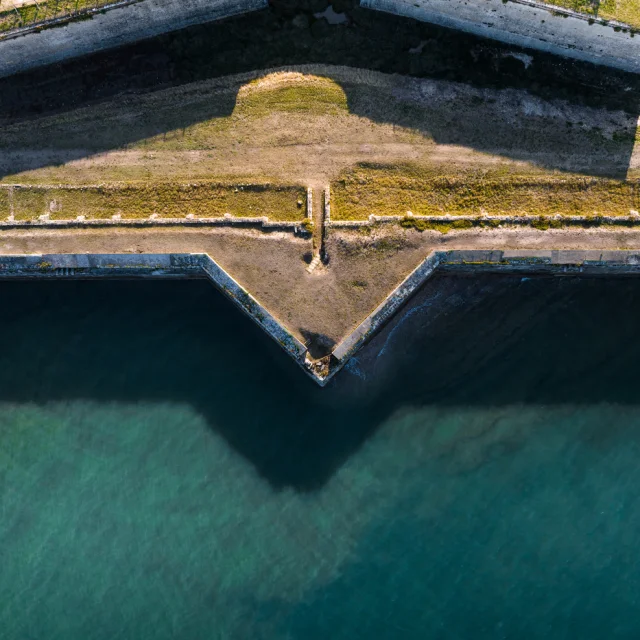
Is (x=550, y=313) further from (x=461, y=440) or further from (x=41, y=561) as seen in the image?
(x=41, y=561)

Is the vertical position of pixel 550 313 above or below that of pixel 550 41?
below

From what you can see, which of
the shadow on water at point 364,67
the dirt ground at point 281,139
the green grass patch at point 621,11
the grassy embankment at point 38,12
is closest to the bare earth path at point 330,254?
the dirt ground at point 281,139

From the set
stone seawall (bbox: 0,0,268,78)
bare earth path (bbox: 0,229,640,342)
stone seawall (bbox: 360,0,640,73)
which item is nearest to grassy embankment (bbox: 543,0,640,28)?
stone seawall (bbox: 360,0,640,73)

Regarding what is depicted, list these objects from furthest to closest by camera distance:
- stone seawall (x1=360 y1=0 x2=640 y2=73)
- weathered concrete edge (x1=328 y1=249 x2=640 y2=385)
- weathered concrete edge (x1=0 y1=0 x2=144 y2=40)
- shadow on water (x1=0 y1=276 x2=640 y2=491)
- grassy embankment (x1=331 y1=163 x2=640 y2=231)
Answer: shadow on water (x1=0 y1=276 x2=640 y2=491), grassy embankment (x1=331 y1=163 x2=640 y2=231), weathered concrete edge (x1=0 y1=0 x2=144 y2=40), weathered concrete edge (x1=328 y1=249 x2=640 y2=385), stone seawall (x1=360 y1=0 x2=640 y2=73)

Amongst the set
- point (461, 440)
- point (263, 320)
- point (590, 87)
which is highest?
point (590, 87)

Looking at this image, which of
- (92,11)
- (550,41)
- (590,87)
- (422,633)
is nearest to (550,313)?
(590,87)

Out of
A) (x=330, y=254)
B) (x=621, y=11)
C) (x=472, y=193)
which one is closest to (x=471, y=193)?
(x=472, y=193)

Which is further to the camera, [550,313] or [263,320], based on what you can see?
[550,313]

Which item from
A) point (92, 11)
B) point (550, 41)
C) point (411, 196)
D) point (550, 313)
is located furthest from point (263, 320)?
point (550, 41)

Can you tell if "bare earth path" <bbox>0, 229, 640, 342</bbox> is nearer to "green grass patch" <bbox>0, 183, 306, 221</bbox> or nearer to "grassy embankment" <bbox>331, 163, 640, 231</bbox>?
"green grass patch" <bbox>0, 183, 306, 221</bbox>
